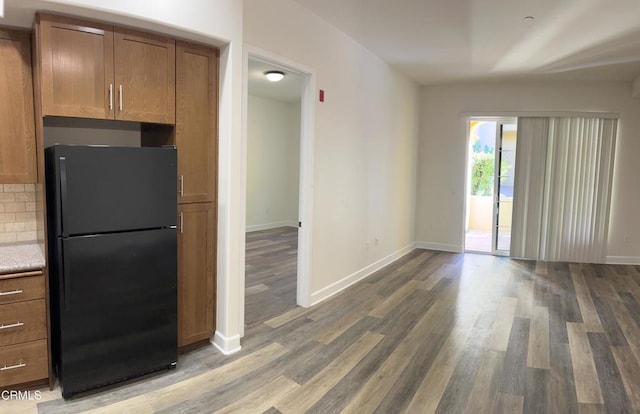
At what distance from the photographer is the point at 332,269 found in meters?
4.29

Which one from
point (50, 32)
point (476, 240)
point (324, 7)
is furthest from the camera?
point (476, 240)

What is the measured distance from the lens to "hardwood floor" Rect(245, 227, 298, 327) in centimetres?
384

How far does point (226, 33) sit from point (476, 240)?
6546mm

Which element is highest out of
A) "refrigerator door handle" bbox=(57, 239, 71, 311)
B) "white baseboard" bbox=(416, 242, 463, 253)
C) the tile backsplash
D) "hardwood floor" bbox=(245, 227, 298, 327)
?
the tile backsplash

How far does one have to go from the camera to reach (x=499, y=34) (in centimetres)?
403

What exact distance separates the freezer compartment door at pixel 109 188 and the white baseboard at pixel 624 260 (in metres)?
6.79

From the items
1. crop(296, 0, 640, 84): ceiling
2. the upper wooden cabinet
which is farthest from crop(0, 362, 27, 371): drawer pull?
crop(296, 0, 640, 84): ceiling

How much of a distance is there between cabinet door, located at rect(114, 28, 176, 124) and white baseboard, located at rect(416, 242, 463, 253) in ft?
18.0

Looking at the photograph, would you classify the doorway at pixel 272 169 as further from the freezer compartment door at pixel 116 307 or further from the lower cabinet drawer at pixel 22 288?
the lower cabinet drawer at pixel 22 288

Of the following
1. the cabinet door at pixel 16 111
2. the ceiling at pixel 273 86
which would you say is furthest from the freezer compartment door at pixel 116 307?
the ceiling at pixel 273 86

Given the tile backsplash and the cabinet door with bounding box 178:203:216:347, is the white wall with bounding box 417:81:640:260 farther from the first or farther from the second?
the tile backsplash

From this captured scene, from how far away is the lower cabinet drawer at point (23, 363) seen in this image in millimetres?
2246

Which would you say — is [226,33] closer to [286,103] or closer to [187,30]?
[187,30]

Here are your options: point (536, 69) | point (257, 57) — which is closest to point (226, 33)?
point (257, 57)
